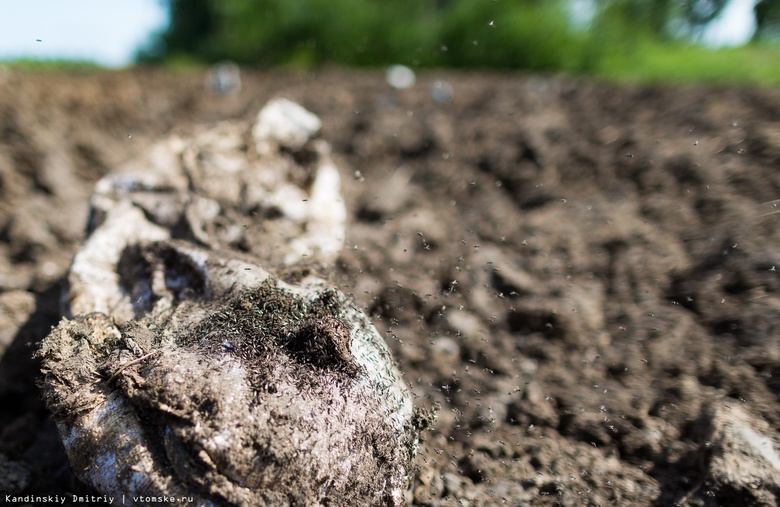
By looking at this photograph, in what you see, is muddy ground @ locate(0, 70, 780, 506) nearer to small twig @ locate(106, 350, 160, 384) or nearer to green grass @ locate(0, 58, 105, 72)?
small twig @ locate(106, 350, 160, 384)

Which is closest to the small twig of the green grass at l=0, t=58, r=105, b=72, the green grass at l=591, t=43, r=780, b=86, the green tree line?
the green grass at l=591, t=43, r=780, b=86

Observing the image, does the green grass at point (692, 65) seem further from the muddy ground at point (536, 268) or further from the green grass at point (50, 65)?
the green grass at point (50, 65)

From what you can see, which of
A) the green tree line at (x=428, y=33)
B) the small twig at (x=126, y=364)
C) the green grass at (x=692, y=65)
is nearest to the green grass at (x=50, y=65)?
the green tree line at (x=428, y=33)

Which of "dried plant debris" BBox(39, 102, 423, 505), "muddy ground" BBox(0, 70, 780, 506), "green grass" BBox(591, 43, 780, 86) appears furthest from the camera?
"green grass" BBox(591, 43, 780, 86)

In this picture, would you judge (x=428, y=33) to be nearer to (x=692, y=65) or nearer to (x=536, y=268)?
(x=692, y=65)

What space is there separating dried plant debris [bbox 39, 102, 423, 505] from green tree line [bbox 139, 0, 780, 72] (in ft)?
13.9

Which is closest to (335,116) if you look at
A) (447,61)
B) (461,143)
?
(461,143)

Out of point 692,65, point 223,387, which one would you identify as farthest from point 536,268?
point 692,65

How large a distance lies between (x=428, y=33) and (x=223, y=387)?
5799 mm

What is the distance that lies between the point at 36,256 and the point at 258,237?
1.22 m

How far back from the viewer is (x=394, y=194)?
3.09m

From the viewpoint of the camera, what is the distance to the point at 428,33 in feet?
20.3

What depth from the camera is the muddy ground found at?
5.16 feet

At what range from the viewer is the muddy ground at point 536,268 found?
5.16 feet
